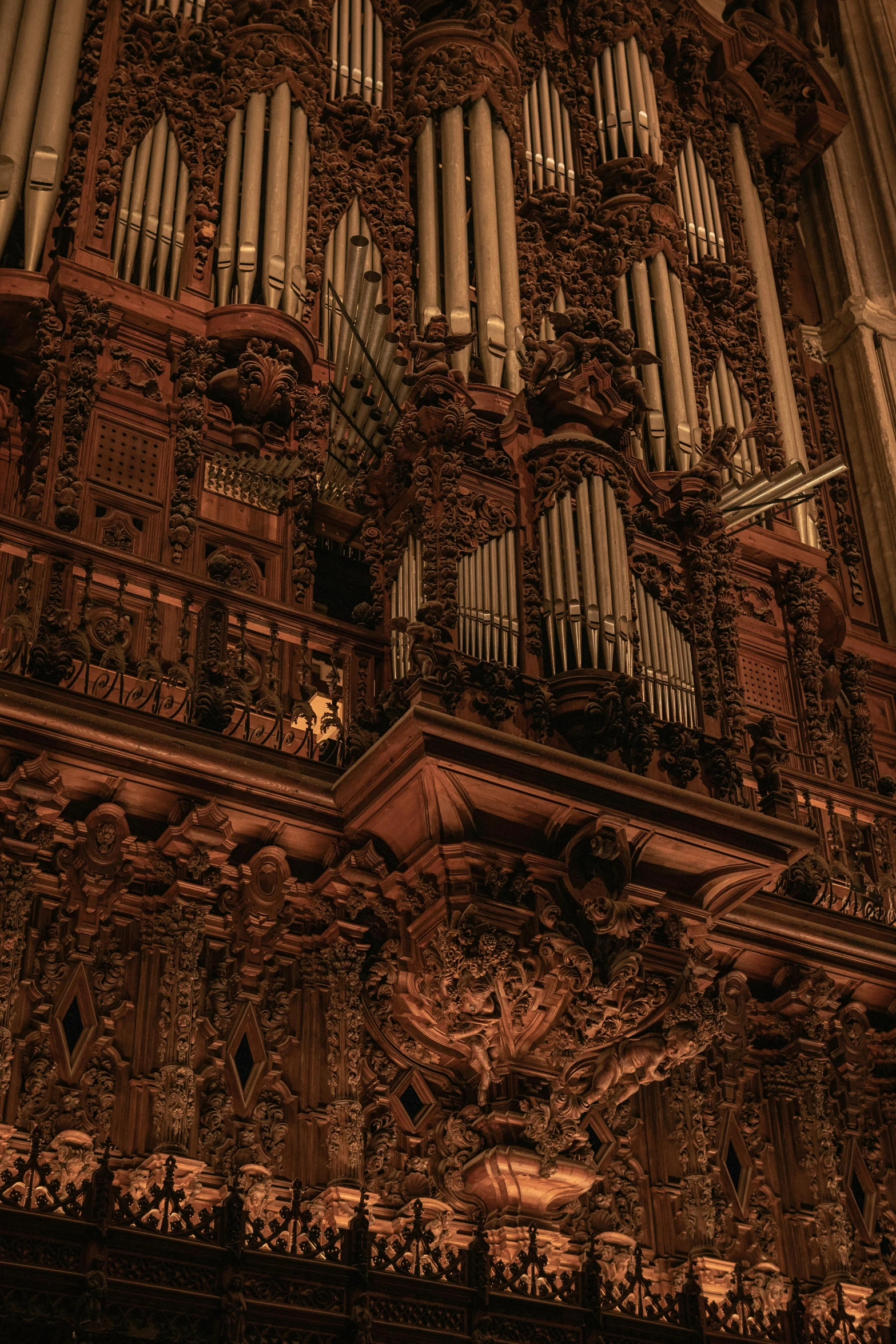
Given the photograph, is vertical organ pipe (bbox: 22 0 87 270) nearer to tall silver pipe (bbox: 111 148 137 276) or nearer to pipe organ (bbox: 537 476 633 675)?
tall silver pipe (bbox: 111 148 137 276)

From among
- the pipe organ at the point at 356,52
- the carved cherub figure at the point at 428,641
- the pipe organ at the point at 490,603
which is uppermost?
the pipe organ at the point at 356,52

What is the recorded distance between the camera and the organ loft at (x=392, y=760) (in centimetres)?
894

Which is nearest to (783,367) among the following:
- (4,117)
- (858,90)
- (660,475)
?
(660,475)

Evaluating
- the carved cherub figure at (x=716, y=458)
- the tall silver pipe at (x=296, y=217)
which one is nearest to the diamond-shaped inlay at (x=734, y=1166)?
the carved cherub figure at (x=716, y=458)

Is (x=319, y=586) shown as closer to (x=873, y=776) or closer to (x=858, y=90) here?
(x=873, y=776)

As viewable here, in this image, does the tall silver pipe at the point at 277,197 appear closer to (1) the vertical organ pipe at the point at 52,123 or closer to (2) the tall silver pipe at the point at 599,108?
(1) the vertical organ pipe at the point at 52,123

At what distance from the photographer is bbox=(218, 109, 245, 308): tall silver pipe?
12.2 m

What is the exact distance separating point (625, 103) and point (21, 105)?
5766 millimetres

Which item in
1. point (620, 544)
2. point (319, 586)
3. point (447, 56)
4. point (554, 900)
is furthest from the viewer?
point (447, 56)

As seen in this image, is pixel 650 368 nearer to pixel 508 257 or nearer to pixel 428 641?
pixel 508 257

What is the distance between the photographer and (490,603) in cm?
1017

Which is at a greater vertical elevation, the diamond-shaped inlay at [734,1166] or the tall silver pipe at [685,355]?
the tall silver pipe at [685,355]

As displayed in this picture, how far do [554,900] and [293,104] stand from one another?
273 inches

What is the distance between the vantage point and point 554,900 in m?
9.58
